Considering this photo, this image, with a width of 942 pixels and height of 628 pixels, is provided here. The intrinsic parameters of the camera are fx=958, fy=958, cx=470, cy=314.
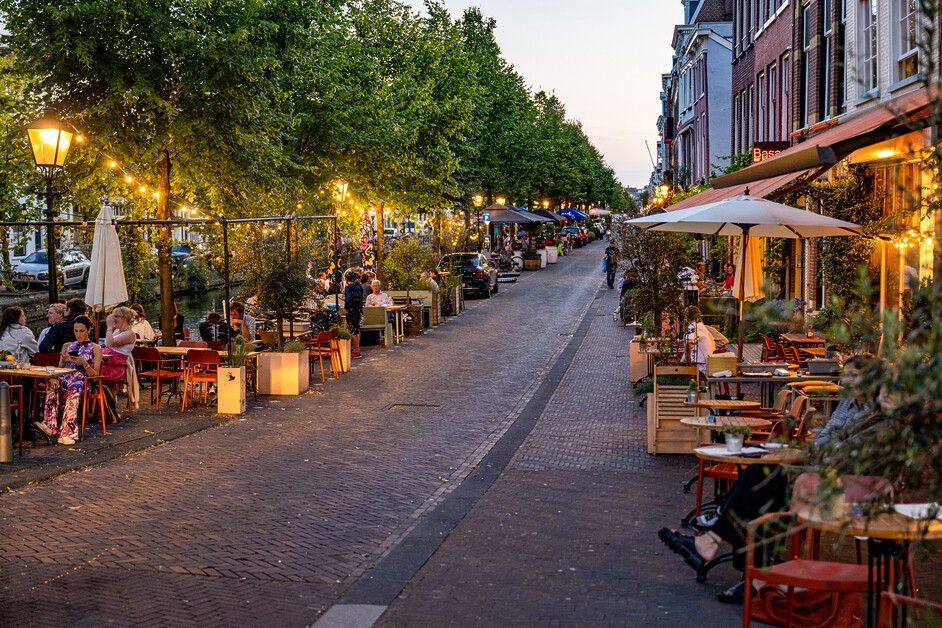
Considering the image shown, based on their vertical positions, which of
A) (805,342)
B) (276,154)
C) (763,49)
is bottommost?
(805,342)

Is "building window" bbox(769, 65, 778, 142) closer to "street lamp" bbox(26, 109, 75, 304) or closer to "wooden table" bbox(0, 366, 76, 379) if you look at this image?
"street lamp" bbox(26, 109, 75, 304)

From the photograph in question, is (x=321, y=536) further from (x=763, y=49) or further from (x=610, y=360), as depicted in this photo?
(x=763, y=49)

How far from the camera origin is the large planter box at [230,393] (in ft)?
43.0

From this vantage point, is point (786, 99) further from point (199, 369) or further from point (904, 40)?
point (199, 369)

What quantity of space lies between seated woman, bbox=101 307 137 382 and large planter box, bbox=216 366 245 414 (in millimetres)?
1279

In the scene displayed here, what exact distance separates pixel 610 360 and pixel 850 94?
6614 millimetres

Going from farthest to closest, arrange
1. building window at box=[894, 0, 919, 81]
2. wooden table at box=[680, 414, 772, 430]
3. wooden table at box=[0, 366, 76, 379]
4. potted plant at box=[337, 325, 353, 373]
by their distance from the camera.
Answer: potted plant at box=[337, 325, 353, 373] → building window at box=[894, 0, 919, 81] → wooden table at box=[0, 366, 76, 379] → wooden table at box=[680, 414, 772, 430]

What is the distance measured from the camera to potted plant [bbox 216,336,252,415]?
43.0ft

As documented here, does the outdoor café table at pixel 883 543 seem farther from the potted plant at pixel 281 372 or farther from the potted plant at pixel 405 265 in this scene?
the potted plant at pixel 405 265

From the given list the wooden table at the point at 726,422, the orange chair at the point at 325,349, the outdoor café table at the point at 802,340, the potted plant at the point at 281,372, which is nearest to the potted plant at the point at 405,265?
the orange chair at the point at 325,349

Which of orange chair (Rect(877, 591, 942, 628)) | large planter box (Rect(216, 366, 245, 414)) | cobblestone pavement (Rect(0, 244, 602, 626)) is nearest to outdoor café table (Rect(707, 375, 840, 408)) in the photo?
cobblestone pavement (Rect(0, 244, 602, 626))

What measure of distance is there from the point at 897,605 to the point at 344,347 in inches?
549

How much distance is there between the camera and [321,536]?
7.64 m

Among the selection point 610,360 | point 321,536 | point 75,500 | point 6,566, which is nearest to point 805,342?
point 610,360
